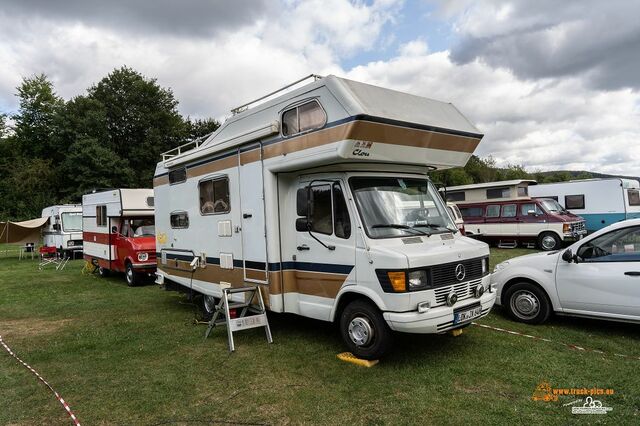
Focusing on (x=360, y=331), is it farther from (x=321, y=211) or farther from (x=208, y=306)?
(x=208, y=306)

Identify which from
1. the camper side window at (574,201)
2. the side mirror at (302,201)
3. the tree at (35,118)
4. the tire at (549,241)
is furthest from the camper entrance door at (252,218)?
the tree at (35,118)

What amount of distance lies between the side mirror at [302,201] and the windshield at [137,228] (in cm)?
823

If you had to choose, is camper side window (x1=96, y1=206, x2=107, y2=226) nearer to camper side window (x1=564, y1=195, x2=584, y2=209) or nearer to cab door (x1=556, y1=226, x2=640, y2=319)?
cab door (x1=556, y1=226, x2=640, y2=319)

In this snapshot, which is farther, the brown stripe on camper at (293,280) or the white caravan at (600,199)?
the white caravan at (600,199)

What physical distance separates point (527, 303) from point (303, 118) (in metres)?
4.46

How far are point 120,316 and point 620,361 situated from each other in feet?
26.6

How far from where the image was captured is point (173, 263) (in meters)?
8.60

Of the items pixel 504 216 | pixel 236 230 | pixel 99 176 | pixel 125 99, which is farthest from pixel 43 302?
pixel 125 99

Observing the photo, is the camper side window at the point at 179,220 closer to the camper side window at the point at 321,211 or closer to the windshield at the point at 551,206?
the camper side window at the point at 321,211

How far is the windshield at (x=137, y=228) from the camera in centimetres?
1262

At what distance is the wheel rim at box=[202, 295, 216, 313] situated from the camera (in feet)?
24.8

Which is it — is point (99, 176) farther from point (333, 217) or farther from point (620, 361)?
point (620, 361)

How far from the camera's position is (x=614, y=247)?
232 inches

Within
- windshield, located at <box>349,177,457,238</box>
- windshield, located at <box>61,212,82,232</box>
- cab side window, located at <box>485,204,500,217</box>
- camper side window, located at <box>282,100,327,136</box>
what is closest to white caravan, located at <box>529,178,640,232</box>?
cab side window, located at <box>485,204,500,217</box>
